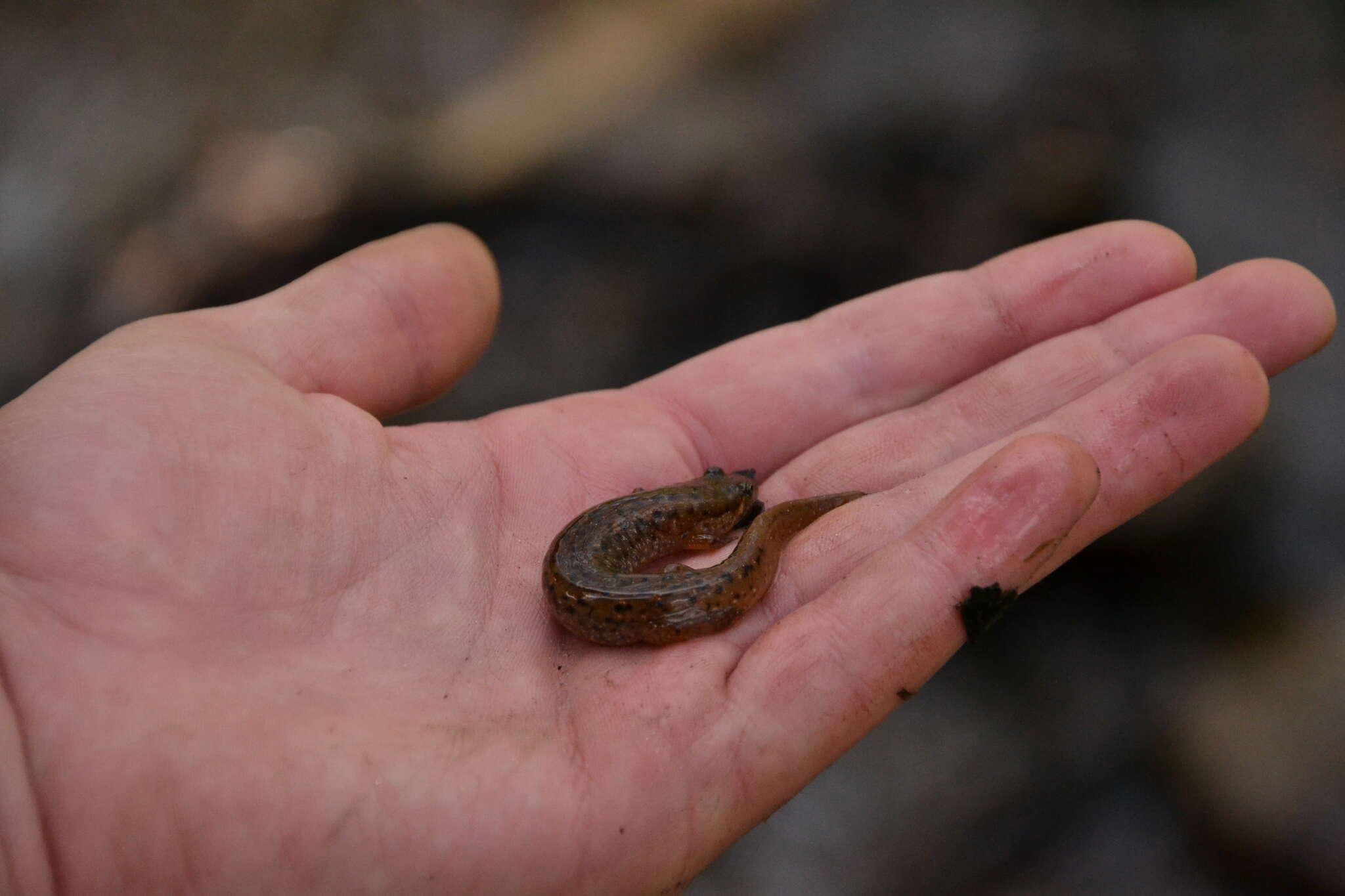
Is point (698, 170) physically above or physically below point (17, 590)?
above

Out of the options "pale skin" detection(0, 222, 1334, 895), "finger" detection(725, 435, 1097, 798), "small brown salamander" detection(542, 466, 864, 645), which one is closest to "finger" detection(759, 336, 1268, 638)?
"pale skin" detection(0, 222, 1334, 895)

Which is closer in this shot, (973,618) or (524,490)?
(973,618)

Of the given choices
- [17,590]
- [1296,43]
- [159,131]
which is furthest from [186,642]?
[1296,43]

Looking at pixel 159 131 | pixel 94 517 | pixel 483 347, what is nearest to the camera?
pixel 94 517

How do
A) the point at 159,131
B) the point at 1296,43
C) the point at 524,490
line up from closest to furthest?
the point at 524,490 → the point at 1296,43 → the point at 159,131

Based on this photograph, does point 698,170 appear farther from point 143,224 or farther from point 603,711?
point 603,711

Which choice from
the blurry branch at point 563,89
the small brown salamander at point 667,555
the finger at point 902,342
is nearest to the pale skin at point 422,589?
A: the small brown salamander at point 667,555

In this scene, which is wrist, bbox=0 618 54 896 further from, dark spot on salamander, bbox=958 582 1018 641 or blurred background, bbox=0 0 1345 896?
blurred background, bbox=0 0 1345 896
